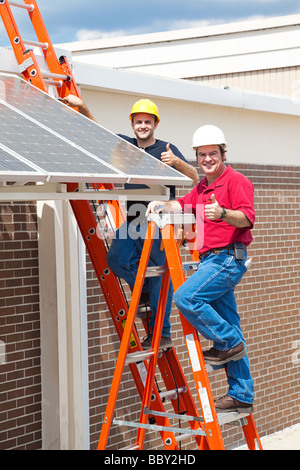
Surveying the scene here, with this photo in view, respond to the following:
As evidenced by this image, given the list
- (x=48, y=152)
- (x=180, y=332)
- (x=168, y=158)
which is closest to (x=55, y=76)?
(x=168, y=158)

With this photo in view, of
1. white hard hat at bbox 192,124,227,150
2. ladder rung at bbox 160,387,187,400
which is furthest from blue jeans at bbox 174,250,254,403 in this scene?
white hard hat at bbox 192,124,227,150

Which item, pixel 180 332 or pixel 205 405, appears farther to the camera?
pixel 180 332

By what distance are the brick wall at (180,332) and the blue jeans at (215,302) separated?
2.19 m

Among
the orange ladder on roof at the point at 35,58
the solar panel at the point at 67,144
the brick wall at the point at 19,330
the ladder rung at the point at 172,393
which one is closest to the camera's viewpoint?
the solar panel at the point at 67,144

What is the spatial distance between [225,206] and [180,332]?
3.57 metres

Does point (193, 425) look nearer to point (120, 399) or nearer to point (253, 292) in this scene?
point (120, 399)

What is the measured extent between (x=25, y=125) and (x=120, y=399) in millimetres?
3749

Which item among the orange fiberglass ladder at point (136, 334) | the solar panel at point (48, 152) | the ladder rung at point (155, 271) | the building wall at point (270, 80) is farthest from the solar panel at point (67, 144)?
the building wall at point (270, 80)

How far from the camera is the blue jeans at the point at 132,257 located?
6684 millimetres

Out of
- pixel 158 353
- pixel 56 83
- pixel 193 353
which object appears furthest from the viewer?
pixel 56 83

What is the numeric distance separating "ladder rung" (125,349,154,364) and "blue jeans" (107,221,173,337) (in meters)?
0.44

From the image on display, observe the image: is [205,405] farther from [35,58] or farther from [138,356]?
[35,58]

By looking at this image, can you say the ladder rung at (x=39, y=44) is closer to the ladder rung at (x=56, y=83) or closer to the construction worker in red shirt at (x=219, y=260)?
the ladder rung at (x=56, y=83)

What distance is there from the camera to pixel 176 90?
30.7 ft
